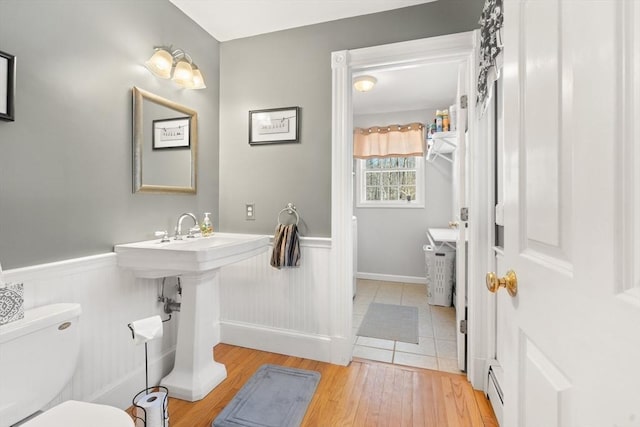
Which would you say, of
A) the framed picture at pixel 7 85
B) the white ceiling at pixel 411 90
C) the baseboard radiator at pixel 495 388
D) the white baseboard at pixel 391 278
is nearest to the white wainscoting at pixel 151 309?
the framed picture at pixel 7 85

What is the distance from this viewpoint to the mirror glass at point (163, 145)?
1739 mm

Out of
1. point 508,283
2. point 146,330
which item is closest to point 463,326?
point 508,283

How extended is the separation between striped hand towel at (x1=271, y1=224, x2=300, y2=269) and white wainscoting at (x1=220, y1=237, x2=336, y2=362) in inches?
3.6

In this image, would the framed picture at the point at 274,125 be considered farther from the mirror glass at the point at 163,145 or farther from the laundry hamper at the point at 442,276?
the laundry hamper at the point at 442,276

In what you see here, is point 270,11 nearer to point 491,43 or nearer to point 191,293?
point 491,43

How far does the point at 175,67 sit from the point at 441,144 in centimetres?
269

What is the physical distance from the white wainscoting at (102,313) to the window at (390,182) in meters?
3.23

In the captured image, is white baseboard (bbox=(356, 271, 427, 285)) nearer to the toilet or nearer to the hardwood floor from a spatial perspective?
the hardwood floor

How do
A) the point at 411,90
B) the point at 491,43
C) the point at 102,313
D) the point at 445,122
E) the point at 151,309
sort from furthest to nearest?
1. the point at 411,90
2. the point at 445,122
3. the point at 151,309
4. the point at 102,313
5. the point at 491,43

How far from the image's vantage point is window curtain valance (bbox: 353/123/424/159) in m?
3.95

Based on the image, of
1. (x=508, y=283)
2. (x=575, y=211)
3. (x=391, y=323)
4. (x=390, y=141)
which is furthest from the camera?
(x=390, y=141)

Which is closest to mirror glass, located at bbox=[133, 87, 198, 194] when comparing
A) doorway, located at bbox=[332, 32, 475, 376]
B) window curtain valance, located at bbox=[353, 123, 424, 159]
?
doorway, located at bbox=[332, 32, 475, 376]

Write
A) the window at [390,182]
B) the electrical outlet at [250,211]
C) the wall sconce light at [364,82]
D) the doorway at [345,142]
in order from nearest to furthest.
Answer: the doorway at [345,142] → the electrical outlet at [250,211] → the wall sconce light at [364,82] → the window at [390,182]

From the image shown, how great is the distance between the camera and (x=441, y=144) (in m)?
3.34
